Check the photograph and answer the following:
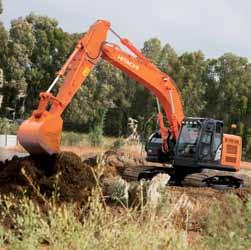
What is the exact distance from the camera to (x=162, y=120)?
18203 millimetres

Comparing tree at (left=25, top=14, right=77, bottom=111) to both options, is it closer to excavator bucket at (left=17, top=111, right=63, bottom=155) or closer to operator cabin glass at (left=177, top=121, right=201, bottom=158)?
operator cabin glass at (left=177, top=121, right=201, bottom=158)

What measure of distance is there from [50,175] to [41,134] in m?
1.17

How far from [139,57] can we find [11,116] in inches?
1132

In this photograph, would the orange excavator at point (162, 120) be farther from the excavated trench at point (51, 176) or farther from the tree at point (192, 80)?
the tree at point (192, 80)

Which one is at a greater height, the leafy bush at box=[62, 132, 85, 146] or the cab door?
the cab door

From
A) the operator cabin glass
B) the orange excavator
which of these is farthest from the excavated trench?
the operator cabin glass

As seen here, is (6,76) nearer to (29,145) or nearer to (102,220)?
(29,145)

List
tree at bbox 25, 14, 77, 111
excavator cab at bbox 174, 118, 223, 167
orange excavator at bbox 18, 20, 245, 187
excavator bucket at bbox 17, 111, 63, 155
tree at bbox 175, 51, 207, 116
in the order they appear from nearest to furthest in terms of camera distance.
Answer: excavator bucket at bbox 17, 111, 63, 155, orange excavator at bbox 18, 20, 245, 187, excavator cab at bbox 174, 118, 223, 167, tree at bbox 175, 51, 207, 116, tree at bbox 25, 14, 77, 111

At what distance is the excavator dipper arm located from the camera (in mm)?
13133

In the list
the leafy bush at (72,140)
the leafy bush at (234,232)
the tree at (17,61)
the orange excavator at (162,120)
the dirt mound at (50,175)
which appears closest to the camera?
the leafy bush at (234,232)

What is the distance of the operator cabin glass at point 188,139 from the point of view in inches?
670

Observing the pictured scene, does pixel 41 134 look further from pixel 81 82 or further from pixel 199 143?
pixel 199 143

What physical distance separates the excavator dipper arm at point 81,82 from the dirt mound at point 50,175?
483 millimetres

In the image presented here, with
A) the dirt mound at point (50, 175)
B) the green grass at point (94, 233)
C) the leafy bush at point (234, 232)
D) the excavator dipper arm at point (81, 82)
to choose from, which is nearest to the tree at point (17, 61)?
the excavator dipper arm at point (81, 82)
